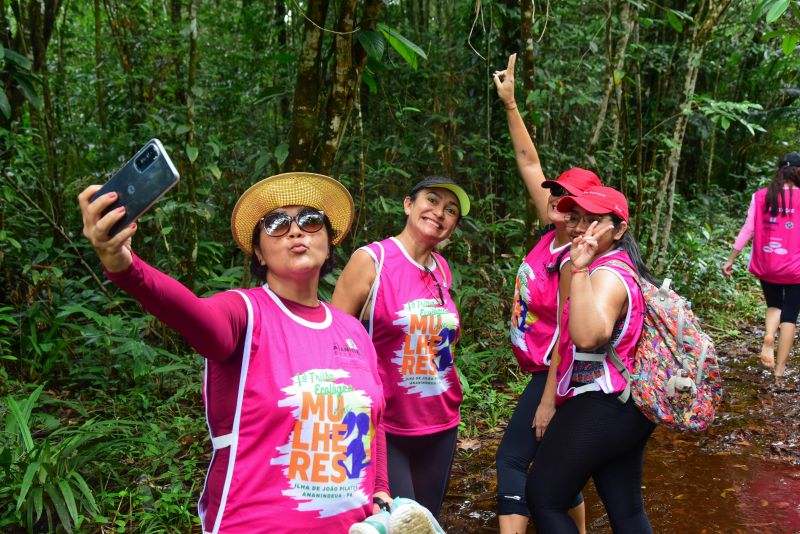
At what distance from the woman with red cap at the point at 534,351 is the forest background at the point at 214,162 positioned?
1.41 meters

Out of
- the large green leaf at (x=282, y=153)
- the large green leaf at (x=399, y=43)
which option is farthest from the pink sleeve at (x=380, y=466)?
the large green leaf at (x=399, y=43)

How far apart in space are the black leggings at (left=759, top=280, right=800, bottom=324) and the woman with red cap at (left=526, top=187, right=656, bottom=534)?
4410 millimetres

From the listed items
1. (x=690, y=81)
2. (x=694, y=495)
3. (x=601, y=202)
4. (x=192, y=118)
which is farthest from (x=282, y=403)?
(x=690, y=81)

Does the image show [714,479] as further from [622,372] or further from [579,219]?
[579,219]

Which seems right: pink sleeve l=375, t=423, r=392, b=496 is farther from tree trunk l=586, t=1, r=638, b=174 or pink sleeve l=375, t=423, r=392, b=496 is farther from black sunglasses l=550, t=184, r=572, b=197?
tree trunk l=586, t=1, r=638, b=174

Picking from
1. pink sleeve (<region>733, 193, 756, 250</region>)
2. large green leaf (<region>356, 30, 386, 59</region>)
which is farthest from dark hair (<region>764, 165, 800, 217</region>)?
large green leaf (<region>356, 30, 386, 59</region>)

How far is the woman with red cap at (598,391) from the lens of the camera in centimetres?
233

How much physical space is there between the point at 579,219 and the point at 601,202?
151 millimetres

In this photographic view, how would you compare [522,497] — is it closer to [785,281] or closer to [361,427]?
[361,427]

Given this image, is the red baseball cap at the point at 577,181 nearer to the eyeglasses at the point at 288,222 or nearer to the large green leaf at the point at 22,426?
the eyeglasses at the point at 288,222

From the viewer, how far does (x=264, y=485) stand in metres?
1.68

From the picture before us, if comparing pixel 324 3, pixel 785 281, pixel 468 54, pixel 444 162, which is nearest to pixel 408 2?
pixel 468 54

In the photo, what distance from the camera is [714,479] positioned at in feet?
14.1

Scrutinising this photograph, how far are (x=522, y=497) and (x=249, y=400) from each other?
171 cm
